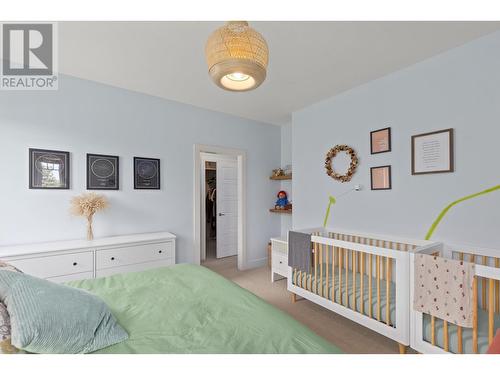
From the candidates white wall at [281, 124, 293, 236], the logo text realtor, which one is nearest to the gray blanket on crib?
white wall at [281, 124, 293, 236]

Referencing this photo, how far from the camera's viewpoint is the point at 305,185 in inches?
135

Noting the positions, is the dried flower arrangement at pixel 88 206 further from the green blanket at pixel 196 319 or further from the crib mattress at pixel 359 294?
the crib mattress at pixel 359 294

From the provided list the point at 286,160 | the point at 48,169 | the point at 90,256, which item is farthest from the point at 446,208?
the point at 48,169

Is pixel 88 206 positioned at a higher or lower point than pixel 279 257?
higher

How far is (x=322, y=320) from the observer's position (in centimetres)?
235

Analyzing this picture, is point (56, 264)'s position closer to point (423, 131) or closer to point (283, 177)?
point (283, 177)

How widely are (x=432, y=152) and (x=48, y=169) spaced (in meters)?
3.62

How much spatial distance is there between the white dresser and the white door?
1809mm

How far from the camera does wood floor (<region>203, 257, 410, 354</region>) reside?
1935 mm

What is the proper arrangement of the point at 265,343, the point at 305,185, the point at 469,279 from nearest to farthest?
the point at 265,343, the point at 469,279, the point at 305,185

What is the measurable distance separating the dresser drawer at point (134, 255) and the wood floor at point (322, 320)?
120 cm
